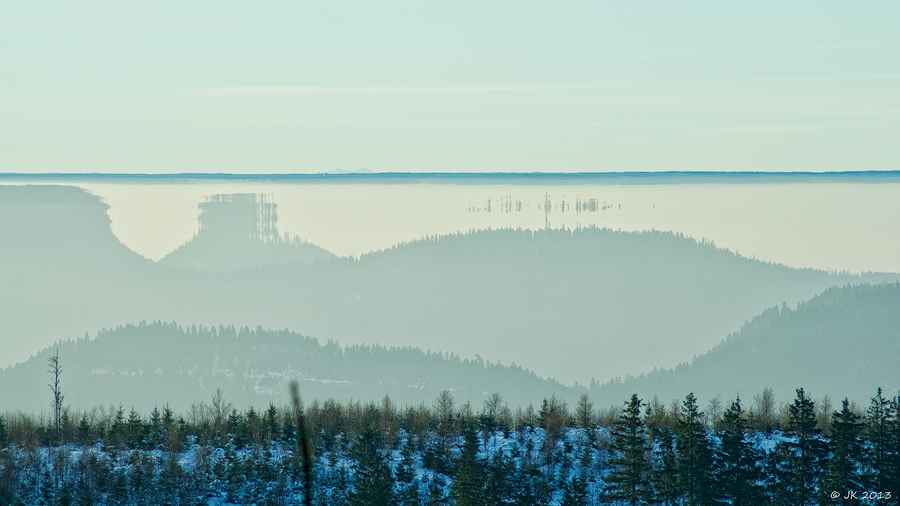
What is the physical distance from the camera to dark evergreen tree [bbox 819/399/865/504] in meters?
66.2

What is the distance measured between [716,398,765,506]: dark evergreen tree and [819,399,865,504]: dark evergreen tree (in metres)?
5.39

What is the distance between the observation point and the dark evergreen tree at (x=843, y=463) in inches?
2606

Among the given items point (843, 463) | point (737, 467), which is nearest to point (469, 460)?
point (737, 467)

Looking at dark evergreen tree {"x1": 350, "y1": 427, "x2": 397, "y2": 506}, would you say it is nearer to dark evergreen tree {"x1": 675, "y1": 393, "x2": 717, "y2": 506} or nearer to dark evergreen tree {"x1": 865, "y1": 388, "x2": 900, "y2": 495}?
dark evergreen tree {"x1": 675, "y1": 393, "x2": 717, "y2": 506}

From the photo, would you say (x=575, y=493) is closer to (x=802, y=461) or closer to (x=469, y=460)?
(x=469, y=460)

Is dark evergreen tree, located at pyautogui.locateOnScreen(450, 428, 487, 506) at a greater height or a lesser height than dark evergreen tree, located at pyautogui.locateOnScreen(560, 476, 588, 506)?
greater

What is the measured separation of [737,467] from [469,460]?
23.3m

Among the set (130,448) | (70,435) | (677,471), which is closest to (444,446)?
(677,471)

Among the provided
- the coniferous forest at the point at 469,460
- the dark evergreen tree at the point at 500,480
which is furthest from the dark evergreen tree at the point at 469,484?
the dark evergreen tree at the point at 500,480

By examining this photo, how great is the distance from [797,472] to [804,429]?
505 cm

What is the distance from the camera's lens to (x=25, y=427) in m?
90.4

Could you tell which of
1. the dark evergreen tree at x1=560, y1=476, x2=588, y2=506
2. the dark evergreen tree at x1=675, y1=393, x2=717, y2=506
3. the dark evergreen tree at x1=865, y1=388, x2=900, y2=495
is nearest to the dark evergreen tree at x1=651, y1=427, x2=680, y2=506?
the dark evergreen tree at x1=675, y1=393, x2=717, y2=506

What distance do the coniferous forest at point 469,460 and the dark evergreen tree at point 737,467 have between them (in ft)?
0.42

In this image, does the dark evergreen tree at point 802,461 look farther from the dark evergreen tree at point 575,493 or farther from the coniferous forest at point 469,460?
the dark evergreen tree at point 575,493
